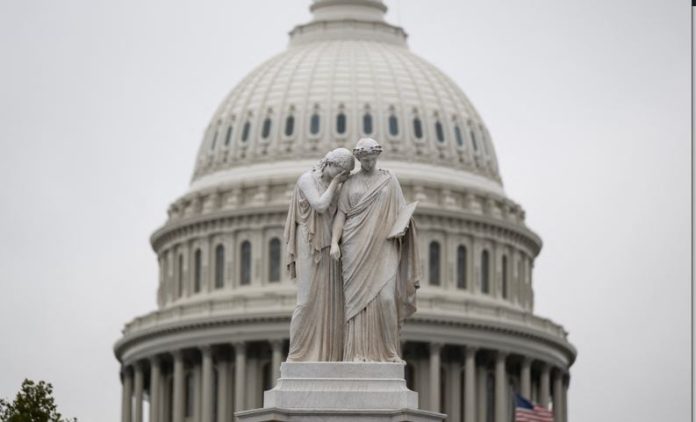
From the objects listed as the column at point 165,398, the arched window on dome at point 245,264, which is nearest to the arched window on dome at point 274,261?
the arched window on dome at point 245,264

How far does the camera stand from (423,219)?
529 ft

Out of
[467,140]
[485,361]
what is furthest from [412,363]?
[467,140]

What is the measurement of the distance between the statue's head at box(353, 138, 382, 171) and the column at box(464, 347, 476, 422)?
423 ft

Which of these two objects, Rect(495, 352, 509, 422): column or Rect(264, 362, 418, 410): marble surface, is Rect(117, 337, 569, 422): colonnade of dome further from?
Rect(264, 362, 418, 410): marble surface

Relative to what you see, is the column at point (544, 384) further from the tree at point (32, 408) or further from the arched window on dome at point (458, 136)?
the tree at point (32, 408)

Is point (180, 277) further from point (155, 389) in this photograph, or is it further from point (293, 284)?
point (293, 284)

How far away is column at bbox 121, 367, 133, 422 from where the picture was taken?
166m

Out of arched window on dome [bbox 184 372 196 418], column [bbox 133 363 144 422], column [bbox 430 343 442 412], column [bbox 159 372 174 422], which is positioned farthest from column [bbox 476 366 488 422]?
column [bbox 133 363 144 422]

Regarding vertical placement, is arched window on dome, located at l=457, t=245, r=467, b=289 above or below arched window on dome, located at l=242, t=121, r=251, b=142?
below

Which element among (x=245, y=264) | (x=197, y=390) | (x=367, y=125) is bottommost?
(x=197, y=390)

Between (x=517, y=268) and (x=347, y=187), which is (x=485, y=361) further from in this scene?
(x=347, y=187)

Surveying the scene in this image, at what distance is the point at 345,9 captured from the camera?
577ft

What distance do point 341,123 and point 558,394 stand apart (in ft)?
66.3

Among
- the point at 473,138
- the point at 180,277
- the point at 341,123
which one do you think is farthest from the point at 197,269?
the point at 473,138
